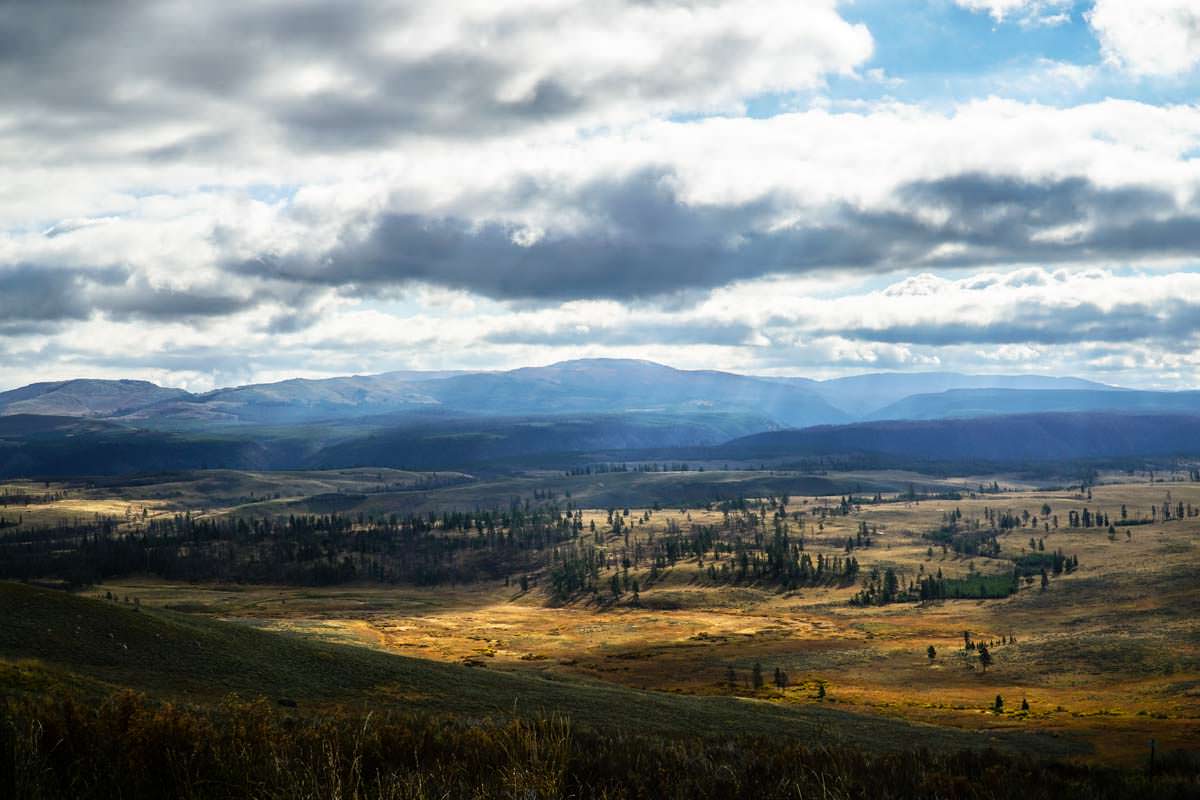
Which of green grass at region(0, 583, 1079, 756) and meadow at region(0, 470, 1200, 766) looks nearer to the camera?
green grass at region(0, 583, 1079, 756)

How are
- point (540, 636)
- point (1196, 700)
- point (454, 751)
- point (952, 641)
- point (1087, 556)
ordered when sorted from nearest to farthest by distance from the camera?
point (454, 751)
point (1196, 700)
point (952, 641)
point (540, 636)
point (1087, 556)

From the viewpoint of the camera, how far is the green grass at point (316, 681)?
50.2 metres

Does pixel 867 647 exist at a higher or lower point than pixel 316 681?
lower

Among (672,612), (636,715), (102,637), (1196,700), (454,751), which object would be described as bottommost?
(672,612)

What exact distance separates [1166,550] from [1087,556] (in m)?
16.1

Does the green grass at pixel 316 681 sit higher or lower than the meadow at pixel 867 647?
higher

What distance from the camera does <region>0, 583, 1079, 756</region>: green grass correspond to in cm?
5019

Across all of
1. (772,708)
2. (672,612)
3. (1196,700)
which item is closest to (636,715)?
(772,708)

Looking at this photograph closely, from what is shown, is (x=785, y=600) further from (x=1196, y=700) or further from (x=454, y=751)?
(x=454, y=751)

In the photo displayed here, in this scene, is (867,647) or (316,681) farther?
(867,647)

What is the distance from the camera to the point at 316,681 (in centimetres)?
5828

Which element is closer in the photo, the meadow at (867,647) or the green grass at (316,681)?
the green grass at (316,681)

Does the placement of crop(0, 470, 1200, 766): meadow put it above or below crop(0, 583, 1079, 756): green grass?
below

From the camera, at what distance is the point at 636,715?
182 ft
